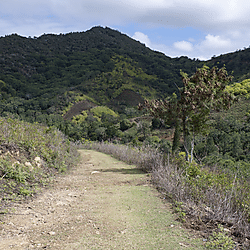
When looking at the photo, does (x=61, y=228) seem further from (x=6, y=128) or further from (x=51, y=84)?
(x=51, y=84)

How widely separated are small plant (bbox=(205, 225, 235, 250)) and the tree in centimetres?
368

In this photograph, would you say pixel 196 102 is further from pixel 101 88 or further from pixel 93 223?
pixel 101 88

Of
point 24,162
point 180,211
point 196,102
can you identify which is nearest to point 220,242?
point 180,211

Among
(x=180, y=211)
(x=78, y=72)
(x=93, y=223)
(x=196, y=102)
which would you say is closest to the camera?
(x=93, y=223)

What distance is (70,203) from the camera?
4258mm

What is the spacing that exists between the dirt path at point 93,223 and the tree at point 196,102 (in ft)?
9.80

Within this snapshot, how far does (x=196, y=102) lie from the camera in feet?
23.3

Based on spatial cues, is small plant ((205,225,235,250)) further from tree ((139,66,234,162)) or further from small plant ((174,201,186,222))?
tree ((139,66,234,162))

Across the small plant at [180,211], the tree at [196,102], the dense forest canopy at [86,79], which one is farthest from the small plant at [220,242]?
the dense forest canopy at [86,79]

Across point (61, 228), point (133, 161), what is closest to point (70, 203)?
point (61, 228)

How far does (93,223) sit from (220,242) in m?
1.70

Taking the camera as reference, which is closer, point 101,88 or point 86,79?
point 101,88

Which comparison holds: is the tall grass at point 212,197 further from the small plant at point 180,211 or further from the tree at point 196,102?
the tree at point 196,102

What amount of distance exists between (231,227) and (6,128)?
4988 mm
